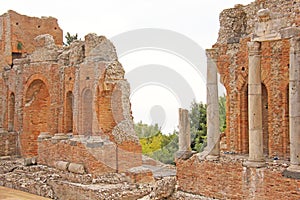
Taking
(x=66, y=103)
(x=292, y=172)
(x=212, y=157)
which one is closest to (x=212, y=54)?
(x=212, y=157)

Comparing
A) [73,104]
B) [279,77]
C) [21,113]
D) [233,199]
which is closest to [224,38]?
[279,77]

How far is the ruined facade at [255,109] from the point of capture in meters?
10.3

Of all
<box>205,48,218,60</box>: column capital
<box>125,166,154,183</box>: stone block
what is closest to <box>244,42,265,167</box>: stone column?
<box>205,48,218,60</box>: column capital

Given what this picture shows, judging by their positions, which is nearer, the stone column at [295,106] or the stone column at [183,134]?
the stone column at [295,106]

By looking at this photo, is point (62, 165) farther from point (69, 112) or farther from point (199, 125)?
point (199, 125)

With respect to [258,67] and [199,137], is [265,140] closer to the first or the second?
[258,67]

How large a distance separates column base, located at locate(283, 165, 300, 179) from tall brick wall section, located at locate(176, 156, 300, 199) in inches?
3.9

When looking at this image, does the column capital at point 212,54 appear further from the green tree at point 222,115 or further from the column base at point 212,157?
the green tree at point 222,115

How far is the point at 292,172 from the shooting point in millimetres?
9844

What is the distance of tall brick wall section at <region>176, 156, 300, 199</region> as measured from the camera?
33.0ft

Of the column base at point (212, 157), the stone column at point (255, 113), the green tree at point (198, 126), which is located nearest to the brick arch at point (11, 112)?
the green tree at point (198, 126)

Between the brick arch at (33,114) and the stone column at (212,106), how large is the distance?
11699mm

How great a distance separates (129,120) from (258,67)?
26.8 ft

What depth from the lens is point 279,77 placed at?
12.9 meters
